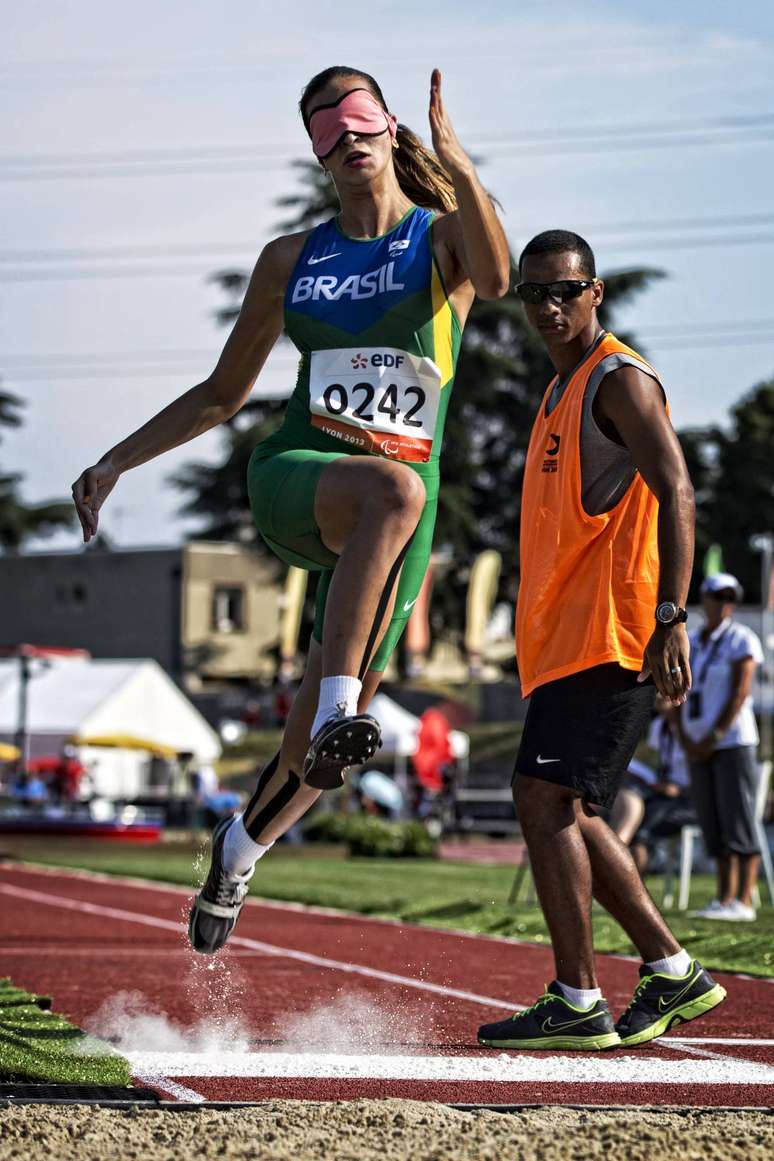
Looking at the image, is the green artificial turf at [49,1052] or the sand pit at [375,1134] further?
the green artificial turf at [49,1052]

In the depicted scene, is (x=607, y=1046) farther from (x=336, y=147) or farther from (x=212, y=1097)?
(x=336, y=147)

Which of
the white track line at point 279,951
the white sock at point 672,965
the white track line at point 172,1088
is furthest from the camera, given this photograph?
the white track line at point 279,951

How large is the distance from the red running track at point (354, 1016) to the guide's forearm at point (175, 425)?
1.77 meters

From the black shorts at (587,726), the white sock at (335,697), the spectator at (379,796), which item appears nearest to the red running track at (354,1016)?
the black shorts at (587,726)

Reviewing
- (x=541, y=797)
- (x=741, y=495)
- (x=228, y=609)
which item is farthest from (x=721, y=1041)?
(x=228, y=609)

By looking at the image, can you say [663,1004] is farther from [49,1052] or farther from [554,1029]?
[49,1052]

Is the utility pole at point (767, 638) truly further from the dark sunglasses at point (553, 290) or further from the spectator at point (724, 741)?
the dark sunglasses at point (553, 290)

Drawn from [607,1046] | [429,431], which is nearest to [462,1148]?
[607,1046]

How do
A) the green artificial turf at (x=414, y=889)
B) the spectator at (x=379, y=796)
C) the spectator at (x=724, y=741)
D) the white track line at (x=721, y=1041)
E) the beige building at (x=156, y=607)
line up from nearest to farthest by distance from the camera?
1. the white track line at (x=721, y=1041)
2. the green artificial turf at (x=414, y=889)
3. the spectator at (x=724, y=741)
4. the spectator at (x=379, y=796)
5. the beige building at (x=156, y=607)

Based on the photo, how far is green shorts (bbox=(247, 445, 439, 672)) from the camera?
5207 millimetres

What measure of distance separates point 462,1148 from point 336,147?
2866 mm

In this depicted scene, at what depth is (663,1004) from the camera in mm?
5395

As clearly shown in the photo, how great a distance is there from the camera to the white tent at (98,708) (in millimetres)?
41969

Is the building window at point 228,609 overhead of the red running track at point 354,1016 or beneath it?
overhead
